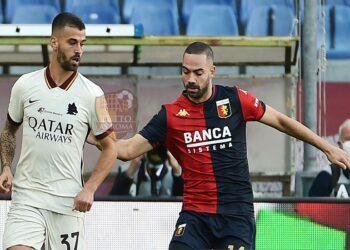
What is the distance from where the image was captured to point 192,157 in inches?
265

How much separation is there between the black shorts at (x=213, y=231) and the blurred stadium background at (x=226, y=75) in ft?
6.59

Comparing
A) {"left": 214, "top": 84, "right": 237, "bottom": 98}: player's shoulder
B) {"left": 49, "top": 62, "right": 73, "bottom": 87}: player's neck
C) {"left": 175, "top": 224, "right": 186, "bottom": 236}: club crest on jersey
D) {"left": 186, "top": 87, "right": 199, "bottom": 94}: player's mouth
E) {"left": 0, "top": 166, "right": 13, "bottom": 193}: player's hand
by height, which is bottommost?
{"left": 175, "top": 224, "right": 186, "bottom": 236}: club crest on jersey

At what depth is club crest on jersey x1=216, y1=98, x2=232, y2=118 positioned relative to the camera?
22.4ft

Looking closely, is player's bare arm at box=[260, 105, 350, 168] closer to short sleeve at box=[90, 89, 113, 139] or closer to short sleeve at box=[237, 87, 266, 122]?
short sleeve at box=[237, 87, 266, 122]

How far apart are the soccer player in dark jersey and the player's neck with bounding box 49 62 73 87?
0.63 metres

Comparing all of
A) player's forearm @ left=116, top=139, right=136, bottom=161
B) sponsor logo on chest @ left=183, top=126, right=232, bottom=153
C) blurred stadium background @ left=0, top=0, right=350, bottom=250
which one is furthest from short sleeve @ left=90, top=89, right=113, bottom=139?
blurred stadium background @ left=0, top=0, right=350, bottom=250

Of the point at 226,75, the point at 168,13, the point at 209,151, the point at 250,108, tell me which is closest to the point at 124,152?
the point at 209,151

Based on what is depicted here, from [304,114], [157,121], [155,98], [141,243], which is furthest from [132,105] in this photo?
[157,121]

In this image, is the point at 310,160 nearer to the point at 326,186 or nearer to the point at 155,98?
the point at 326,186

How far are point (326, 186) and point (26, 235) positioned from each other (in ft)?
15.0

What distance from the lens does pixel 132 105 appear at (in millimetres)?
12531

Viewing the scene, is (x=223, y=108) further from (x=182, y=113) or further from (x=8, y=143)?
(x=8, y=143)

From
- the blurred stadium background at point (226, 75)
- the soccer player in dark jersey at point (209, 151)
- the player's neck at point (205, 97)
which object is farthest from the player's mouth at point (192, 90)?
the blurred stadium background at point (226, 75)

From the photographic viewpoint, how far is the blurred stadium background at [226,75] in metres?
8.78
